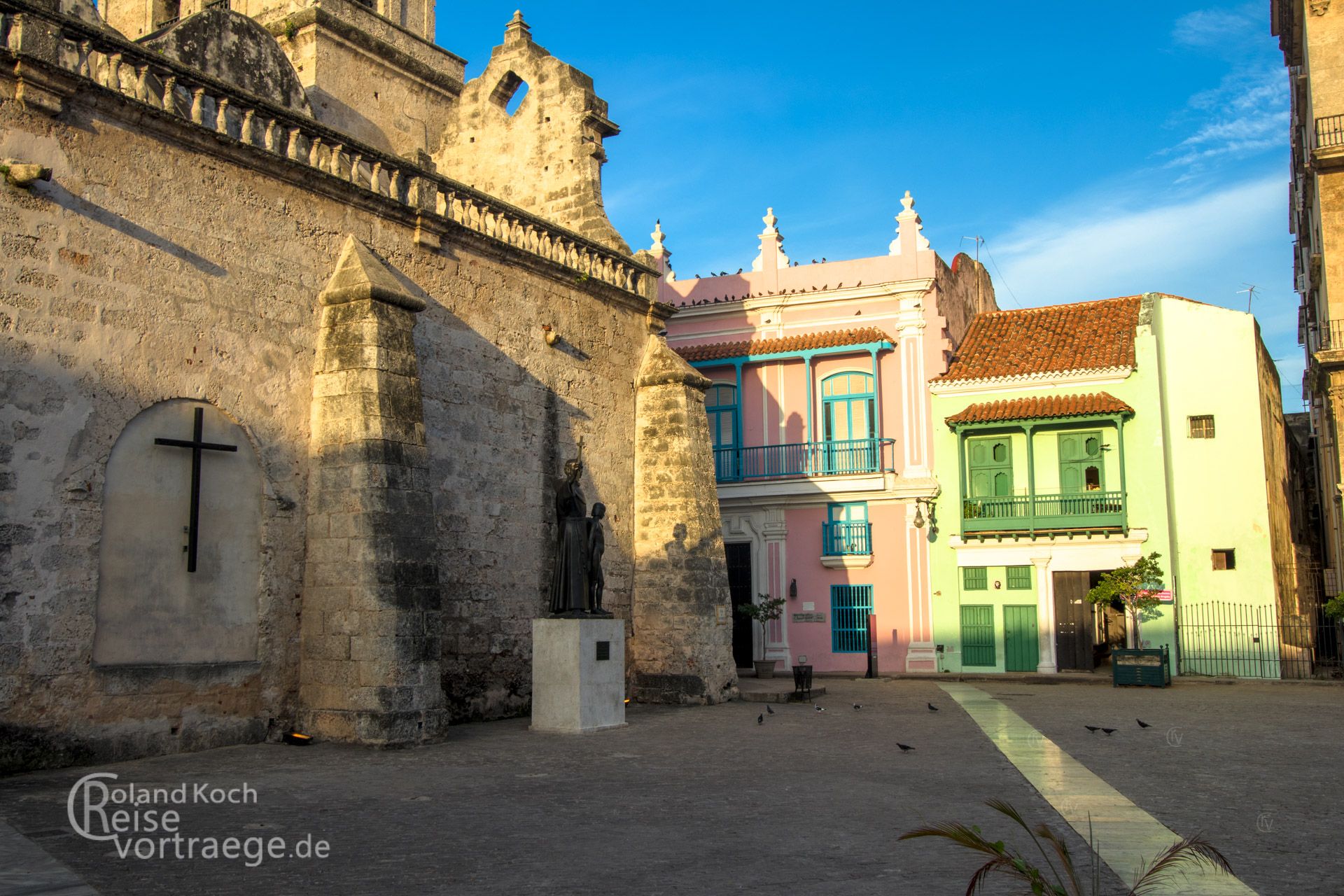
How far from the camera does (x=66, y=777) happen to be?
7.98 metres

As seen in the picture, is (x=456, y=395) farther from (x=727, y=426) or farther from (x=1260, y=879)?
(x=727, y=426)

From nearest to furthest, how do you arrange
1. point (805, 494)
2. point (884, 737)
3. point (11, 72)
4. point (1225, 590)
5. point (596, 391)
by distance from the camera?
point (11, 72) → point (884, 737) → point (596, 391) → point (1225, 590) → point (805, 494)

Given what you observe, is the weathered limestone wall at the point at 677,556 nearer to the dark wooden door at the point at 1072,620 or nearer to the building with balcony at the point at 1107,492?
the building with balcony at the point at 1107,492

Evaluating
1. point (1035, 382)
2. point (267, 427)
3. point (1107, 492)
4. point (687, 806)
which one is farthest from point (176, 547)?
point (1107, 492)

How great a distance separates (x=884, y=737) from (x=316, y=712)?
554 centimetres

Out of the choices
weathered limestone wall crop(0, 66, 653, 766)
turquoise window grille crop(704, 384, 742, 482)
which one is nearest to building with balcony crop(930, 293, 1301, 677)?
turquoise window grille crop(704, 384, 742, 482)

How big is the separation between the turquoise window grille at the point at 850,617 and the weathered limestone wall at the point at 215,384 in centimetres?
939

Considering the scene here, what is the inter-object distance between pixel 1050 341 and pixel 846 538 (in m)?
6.04

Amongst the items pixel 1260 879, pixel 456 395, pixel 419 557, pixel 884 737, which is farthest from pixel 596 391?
pixel 1260 879

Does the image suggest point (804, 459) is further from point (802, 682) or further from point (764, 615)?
point (802, 682)

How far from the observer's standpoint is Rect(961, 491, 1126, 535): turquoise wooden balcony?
2116 centimetres

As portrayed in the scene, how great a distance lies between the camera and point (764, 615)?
21.8m

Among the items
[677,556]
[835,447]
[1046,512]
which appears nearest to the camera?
[677,556]

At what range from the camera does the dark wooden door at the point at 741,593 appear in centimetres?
2308
